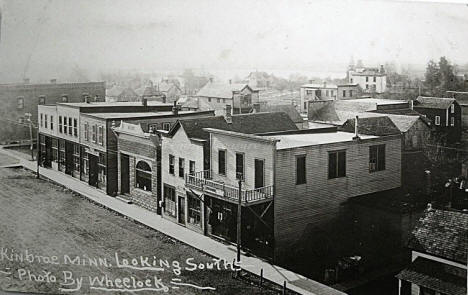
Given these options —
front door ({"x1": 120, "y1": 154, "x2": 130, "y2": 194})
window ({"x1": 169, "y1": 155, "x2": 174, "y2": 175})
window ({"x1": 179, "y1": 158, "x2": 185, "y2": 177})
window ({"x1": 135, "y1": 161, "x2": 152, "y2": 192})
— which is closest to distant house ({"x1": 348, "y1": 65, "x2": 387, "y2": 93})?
window ({"x1": 179, "y1": 158, "x2": 185, "y2": 177})

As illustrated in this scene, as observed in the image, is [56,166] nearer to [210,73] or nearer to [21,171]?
[21,171]

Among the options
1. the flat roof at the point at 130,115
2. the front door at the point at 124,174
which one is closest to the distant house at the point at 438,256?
the flat roof at the point at 130,115

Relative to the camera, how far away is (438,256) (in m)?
6.41

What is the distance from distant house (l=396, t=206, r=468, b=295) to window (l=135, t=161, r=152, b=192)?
3.56 m

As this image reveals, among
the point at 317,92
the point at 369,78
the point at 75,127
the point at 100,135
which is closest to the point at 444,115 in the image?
the point at 369,78

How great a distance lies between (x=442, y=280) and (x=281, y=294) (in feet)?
5.87

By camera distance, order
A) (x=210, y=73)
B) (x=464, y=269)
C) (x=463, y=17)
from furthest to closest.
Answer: (x=210, y=73)
(x=463, y=17)
(x=464, y=269)

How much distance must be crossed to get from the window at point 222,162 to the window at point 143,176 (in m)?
1.30

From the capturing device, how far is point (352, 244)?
23.4ft

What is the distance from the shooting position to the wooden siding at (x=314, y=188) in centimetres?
718

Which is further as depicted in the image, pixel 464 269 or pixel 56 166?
pixel 56 166

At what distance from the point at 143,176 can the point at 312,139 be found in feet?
8.39

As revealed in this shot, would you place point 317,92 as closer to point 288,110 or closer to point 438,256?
point 288,110

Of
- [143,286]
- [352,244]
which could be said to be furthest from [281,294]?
[143,286]
